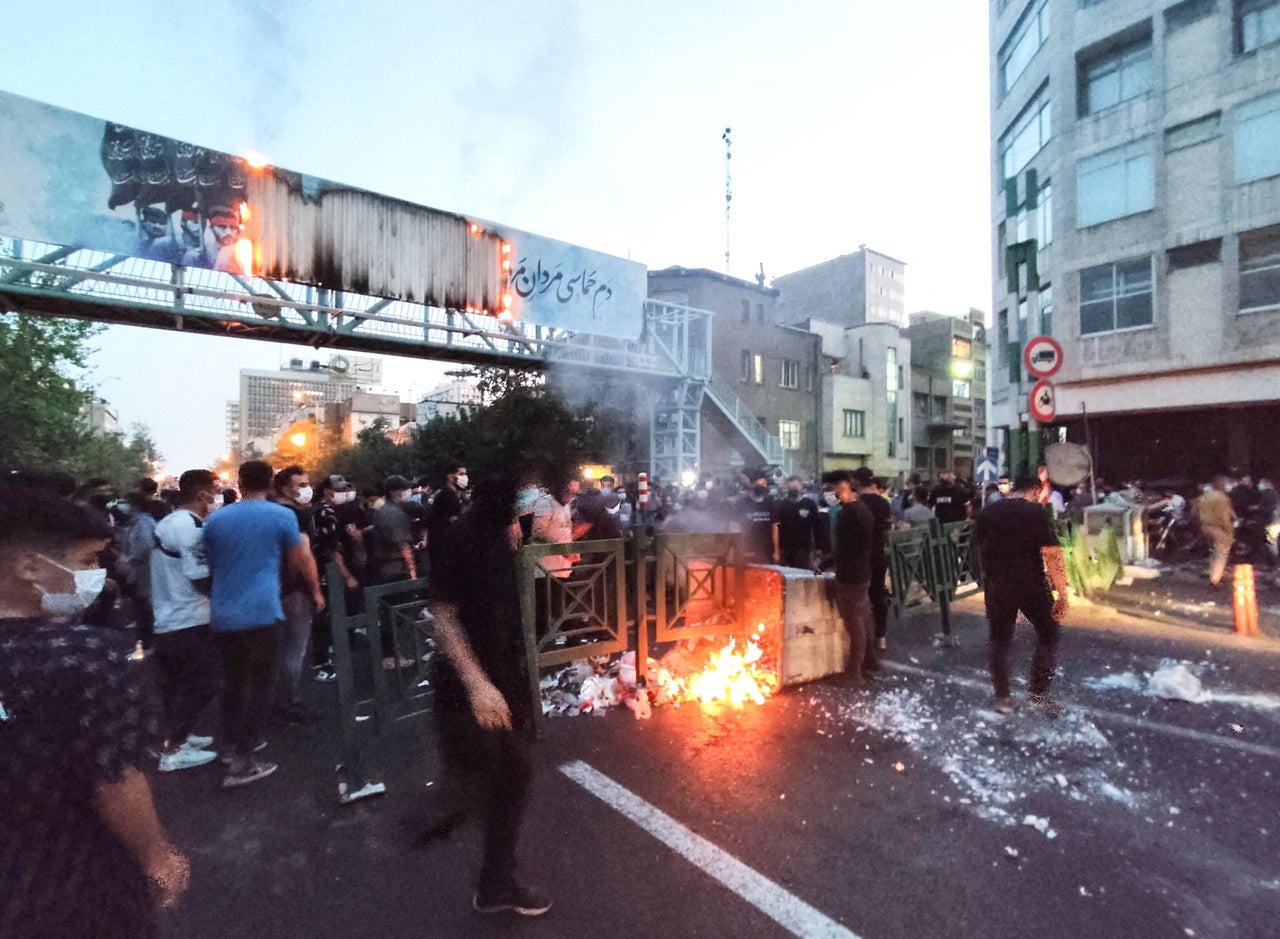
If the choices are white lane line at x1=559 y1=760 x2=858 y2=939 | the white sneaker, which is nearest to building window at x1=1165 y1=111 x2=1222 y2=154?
white lane line at x1=559 y1=760 x2=858 y2=939

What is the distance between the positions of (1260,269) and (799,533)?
15.5 metres

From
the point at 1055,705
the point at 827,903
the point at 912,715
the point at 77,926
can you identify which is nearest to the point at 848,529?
the point at 912,715

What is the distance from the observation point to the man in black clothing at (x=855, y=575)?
576cm

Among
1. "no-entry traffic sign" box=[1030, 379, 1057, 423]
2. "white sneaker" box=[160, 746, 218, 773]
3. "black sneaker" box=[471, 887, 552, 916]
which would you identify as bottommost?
"white sneaker" box=[160, 746, 218, 773]

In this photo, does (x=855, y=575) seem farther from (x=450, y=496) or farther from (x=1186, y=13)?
(x=1186, y=13)

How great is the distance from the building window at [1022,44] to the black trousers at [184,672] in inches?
998

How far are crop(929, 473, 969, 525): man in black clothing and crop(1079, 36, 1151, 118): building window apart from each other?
48.2 feet

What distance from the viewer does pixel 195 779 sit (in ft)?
13.6

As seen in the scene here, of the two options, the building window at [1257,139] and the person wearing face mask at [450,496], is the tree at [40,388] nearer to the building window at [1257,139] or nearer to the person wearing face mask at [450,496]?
the person wearing face mask at [450,496]

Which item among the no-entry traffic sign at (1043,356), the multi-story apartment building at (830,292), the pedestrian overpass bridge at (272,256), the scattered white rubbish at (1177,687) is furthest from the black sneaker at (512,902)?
the multi-story apartment building at (830,292)

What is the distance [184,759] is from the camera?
14.2 ft

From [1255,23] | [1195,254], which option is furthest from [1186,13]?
[1195,254]

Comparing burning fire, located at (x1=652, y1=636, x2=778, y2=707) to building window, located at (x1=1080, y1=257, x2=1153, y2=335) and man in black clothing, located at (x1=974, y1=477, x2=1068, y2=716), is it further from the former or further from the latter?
building window, located at (x1=1080, y1=257, x2=1153, y2=335)

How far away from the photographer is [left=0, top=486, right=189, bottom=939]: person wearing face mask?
1.08m
